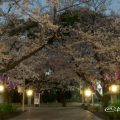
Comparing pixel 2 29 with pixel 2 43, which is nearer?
pixel 2 29

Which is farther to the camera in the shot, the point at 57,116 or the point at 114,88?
the point at 57,116

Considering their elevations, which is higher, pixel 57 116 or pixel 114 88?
pixel 114 88

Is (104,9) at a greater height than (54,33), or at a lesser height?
greater

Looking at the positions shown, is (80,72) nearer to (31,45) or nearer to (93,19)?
(93,19)

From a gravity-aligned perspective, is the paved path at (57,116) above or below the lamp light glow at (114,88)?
below

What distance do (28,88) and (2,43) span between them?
37974 mm

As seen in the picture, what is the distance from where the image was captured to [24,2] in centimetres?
1953

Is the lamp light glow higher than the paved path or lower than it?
higher

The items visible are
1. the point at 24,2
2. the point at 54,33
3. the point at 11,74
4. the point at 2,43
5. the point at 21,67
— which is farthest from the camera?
the point at 11,74

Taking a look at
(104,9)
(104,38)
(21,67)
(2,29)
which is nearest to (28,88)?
(21,67)

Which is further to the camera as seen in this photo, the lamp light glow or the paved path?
the paved path

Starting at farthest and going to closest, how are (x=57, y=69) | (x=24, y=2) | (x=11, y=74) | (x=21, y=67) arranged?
(x=57, y=69) → (x=11, y=74) → (x=21, y=67) → (x=24, y=2)

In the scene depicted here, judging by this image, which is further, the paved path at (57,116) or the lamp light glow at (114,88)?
the paved path at (57,116)

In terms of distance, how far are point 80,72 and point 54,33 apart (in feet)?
48.2
